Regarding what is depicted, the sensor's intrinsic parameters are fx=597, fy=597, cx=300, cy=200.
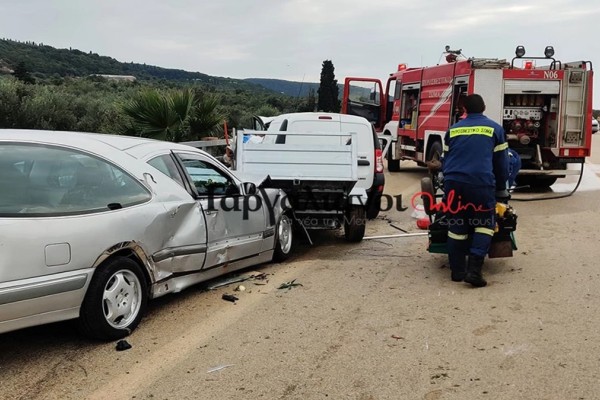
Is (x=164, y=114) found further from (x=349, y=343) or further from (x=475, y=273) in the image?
(x=349, y=343)

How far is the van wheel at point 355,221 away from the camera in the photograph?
7789 millimetres

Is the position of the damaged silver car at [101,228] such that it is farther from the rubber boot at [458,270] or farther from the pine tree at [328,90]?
the pine tree at [328,90]

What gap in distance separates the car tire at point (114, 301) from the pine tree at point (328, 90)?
22015 millimetres

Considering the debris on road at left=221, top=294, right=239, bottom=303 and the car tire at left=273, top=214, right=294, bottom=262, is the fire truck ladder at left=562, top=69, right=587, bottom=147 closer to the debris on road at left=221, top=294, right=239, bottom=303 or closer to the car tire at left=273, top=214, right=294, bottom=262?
the car tire at left=273, top=214, right=294, bottom=262

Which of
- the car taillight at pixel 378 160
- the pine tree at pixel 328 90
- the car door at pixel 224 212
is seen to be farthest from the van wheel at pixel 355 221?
the pine tree at pixel 328 90

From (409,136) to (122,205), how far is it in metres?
12.8

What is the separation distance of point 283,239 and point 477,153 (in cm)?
249

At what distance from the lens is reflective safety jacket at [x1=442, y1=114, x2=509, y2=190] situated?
5.90m

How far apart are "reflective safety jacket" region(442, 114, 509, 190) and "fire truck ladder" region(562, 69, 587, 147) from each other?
7417mm

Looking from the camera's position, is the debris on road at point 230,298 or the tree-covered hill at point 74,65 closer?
the debris on road at point 230,298

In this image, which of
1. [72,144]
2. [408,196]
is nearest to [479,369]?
[72,144]

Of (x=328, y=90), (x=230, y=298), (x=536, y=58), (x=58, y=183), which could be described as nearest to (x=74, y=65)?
(x=328, y=90)

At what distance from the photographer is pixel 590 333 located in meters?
4.54

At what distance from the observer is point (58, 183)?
4207 mm
